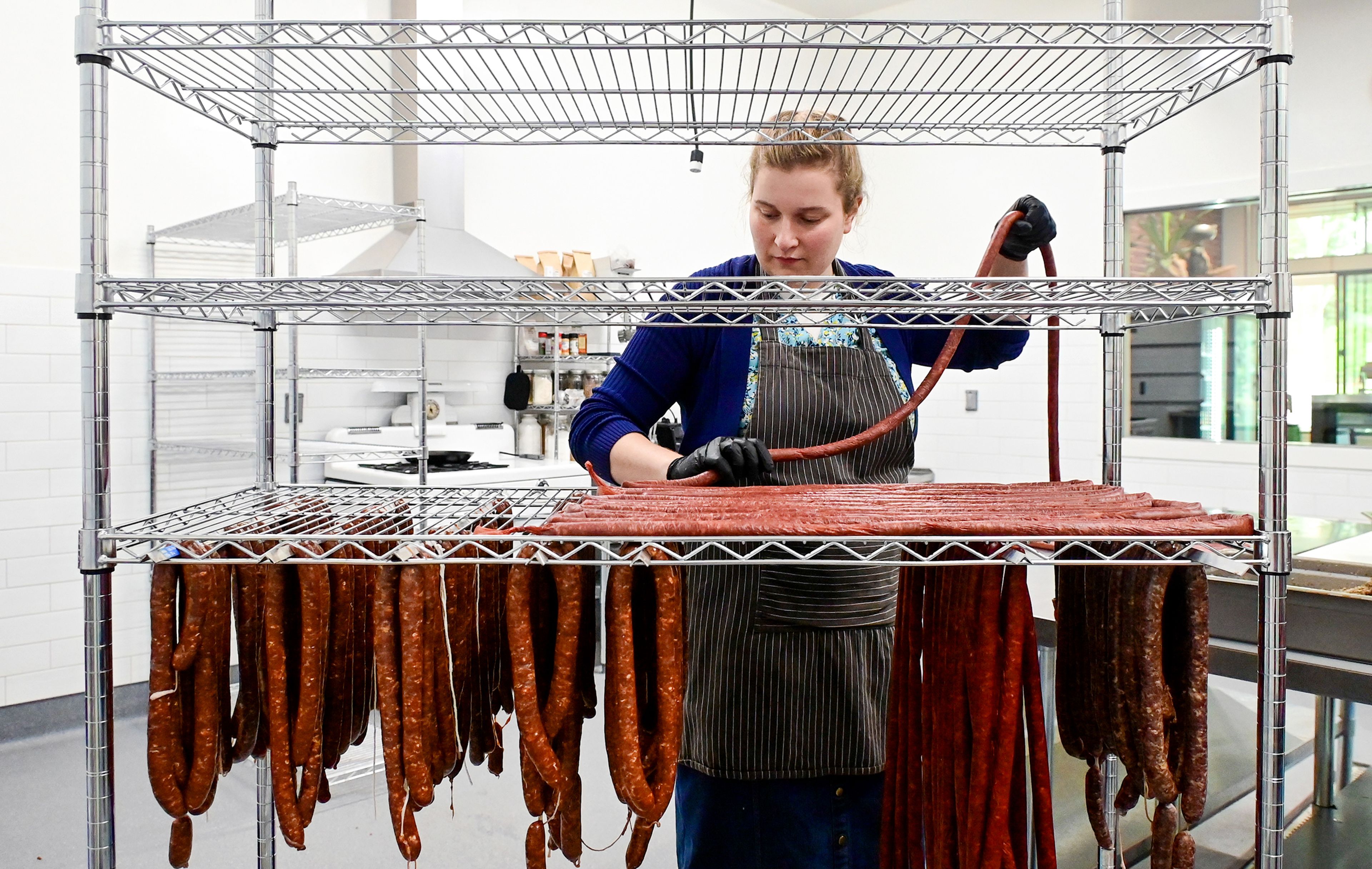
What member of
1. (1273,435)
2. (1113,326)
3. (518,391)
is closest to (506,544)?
(1273,435)

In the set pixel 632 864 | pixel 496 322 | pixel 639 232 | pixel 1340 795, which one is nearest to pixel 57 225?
pixel 639 232

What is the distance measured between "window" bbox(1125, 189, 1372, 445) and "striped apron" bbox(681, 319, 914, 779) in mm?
4111

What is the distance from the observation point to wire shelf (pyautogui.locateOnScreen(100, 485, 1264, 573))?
1.11 metres

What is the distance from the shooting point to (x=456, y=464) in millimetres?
4785

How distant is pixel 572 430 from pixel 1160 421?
5.02 m

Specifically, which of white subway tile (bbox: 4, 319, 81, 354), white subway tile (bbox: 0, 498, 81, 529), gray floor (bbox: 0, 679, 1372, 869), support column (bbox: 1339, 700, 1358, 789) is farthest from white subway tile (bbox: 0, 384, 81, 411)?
support column (bbox: 1339, 700, 1358, 789)

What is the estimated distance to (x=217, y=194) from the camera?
15.2ft

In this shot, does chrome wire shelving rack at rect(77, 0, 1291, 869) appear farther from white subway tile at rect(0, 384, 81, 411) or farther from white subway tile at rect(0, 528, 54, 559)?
white subway tile at rect(0, 528, 54, 559)

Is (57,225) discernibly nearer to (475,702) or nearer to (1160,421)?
(475,702)

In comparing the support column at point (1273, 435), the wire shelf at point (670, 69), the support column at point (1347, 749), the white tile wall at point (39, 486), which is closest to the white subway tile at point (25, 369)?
the white tile wall at point (39, 486)

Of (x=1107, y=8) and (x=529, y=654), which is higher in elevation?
(x=1107, y=8)

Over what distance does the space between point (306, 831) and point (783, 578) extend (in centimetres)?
257

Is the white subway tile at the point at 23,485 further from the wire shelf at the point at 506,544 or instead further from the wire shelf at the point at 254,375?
the wire shelf at the point at 506,544

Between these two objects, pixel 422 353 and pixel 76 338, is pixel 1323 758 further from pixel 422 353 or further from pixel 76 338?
pixel 76 338
